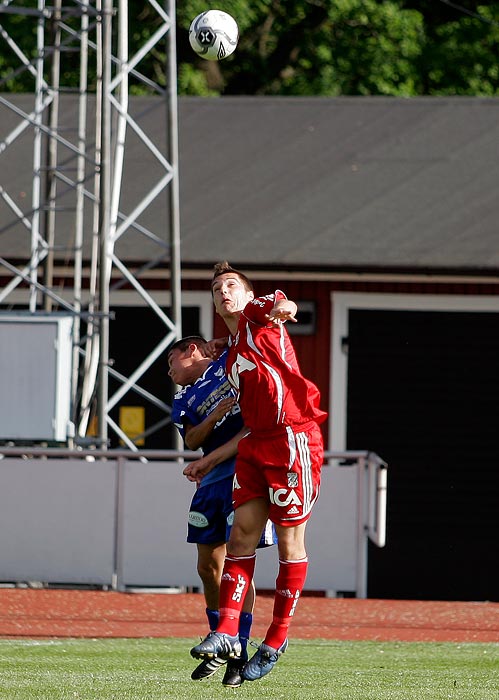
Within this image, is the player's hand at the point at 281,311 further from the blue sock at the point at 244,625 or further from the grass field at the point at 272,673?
the grass field at the point at 272,673

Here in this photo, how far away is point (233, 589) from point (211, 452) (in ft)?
2.70

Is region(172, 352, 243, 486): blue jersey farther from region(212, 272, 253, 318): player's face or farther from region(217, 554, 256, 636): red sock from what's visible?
region(217, 554, 256, 636): red sock

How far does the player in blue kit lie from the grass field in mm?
528

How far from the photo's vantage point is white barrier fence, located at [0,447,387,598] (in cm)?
1330

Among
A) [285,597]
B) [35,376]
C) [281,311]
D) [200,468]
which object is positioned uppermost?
[281,311]

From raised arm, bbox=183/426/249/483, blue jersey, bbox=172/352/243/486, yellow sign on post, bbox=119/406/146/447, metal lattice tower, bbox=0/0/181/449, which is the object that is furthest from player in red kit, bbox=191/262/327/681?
yellow sign on post, bbox=119/406/146/447

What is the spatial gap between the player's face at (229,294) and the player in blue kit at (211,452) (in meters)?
0.37

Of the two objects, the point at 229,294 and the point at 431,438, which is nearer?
the point at 229,294

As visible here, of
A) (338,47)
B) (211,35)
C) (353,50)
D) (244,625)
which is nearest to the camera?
(244,625)

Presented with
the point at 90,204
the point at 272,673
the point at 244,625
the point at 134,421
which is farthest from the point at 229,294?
the point at 90,204

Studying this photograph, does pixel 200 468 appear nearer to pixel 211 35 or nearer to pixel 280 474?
pixel 280 474

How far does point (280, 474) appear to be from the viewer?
22.0ft

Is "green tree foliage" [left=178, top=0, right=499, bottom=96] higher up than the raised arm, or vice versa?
"green tree foliage" [left=178, top=0, right=499, bottom=96]

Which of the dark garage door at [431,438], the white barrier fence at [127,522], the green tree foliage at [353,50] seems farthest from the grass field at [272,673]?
the green tree foliage at [353,50]
